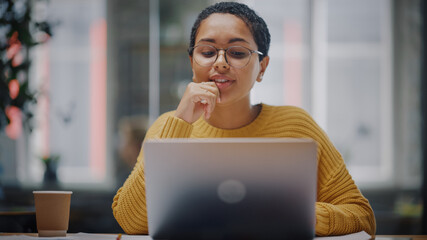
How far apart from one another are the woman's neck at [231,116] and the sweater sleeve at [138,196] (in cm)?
27

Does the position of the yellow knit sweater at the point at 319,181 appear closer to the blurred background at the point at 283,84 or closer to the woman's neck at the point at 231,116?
the woman's neck at the point at 231,116

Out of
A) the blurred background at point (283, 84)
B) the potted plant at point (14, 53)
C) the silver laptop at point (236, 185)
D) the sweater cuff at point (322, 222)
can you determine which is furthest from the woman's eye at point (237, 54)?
the blurred background at point (283, 84)

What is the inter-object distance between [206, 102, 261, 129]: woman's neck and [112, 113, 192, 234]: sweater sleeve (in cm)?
27

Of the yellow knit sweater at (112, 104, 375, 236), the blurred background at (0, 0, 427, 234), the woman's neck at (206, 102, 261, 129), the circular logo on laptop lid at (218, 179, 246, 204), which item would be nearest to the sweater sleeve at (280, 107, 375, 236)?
the yellow knit sweater at (112, 104, 375, 236)

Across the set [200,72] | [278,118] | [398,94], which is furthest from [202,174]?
[398,94]

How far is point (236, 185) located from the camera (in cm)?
93

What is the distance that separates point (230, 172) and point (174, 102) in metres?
4.14

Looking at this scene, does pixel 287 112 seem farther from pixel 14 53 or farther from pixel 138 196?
pixel 14 53

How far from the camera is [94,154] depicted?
5160 mm

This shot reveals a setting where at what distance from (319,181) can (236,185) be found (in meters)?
0.72

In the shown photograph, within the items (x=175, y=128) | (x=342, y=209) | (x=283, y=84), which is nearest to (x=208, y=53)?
(x=175, y=128)

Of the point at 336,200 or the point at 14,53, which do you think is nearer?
the point at 336,200

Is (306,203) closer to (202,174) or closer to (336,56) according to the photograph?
(202,174)

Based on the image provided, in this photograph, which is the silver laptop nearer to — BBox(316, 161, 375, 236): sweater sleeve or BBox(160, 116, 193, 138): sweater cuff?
BBox(316, 161, 375, 236): sweater sleeve
